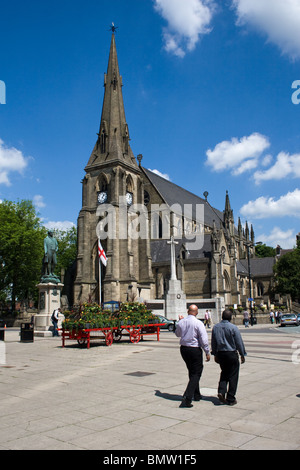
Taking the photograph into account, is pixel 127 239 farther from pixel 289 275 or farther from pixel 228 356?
pixel 228 356

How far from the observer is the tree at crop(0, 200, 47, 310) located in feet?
149

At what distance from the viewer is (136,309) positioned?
1692 centimetres

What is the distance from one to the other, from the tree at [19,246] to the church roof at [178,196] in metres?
19.3

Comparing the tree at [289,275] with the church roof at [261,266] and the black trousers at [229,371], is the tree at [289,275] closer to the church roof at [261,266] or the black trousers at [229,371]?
the church roof at [261,266]

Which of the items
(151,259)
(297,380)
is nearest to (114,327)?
(297,380)

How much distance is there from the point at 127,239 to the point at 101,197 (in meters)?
7.23

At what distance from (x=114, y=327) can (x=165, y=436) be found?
1135cm

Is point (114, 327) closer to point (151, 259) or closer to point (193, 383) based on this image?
point (193, 383)

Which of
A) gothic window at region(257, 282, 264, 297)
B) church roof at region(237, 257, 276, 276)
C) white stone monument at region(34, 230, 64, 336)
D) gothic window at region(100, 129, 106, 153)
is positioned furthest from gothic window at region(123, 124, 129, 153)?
gothic window at region(257, 282, 264, 297)

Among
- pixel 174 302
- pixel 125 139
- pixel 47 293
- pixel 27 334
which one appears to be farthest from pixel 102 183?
pixel 27 334

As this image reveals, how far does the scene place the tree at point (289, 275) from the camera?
5966 centimetres

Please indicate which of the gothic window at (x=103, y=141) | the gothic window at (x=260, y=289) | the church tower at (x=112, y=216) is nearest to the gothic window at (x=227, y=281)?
the church tower at (x=112, y=216)

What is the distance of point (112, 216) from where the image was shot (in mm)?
45750

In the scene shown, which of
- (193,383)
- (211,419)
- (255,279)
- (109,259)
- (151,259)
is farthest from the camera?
(255,279)
